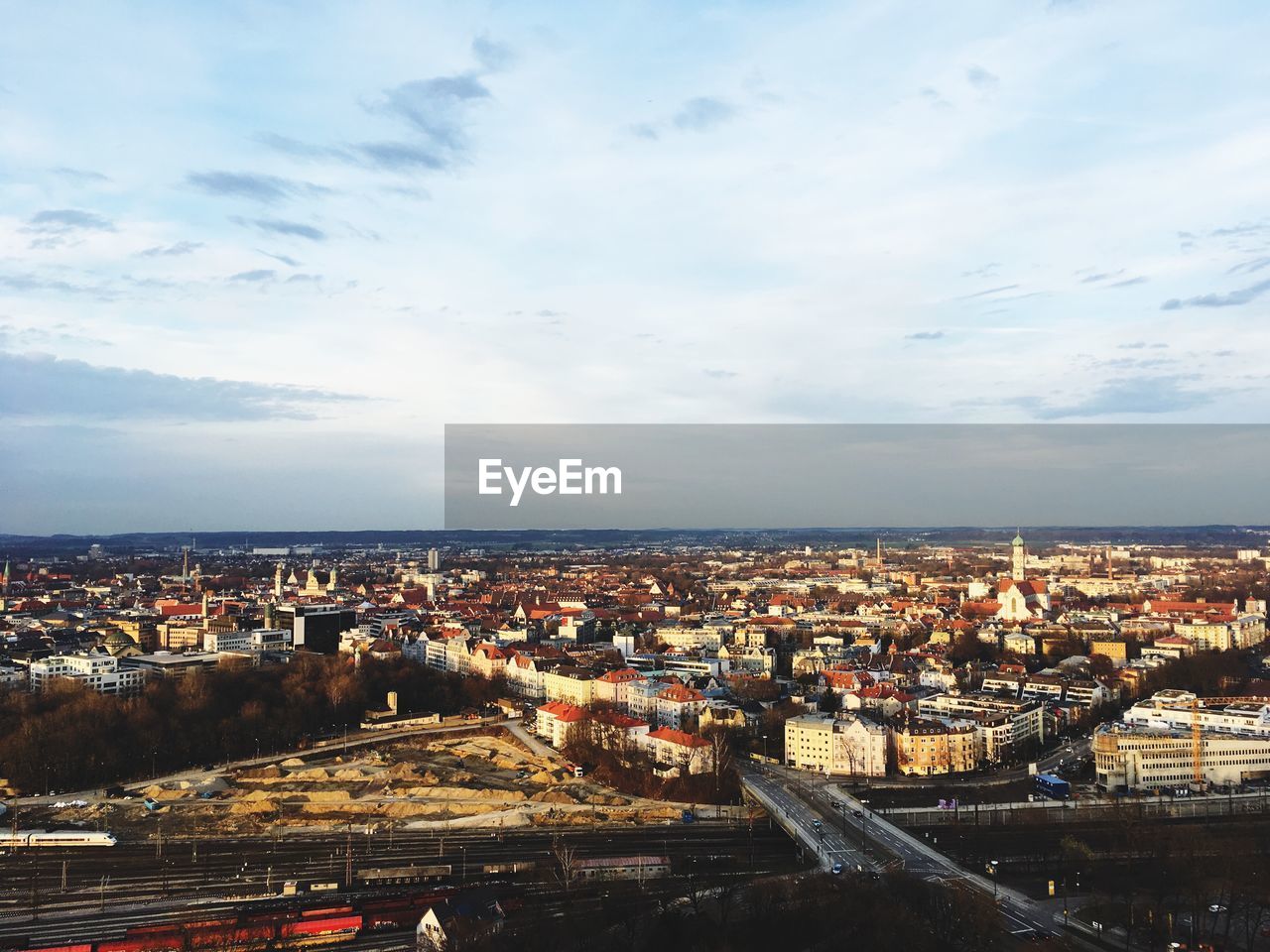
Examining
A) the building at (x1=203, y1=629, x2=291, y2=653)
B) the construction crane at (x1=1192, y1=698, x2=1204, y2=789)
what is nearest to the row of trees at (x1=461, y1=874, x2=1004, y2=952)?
the construction crane at (x1=1192, y1=698, x2=1204, y2=789)

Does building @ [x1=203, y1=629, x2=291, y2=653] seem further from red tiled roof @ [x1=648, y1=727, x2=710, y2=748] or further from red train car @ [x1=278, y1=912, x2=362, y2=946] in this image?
red train car @ [x1=278, y1=912, x2=362, y2=946]

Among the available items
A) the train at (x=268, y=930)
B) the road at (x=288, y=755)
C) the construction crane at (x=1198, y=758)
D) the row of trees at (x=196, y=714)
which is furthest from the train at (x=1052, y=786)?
the row of trees at (x=196, y=714)

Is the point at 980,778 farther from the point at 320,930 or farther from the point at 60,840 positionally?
the point at 60,840

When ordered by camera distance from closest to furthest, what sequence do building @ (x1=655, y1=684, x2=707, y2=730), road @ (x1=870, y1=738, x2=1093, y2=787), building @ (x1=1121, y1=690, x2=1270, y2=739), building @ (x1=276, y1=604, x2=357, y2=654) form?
road @ (x1=870, y1=738, x2=1093, y2=787) → building @ (x1=1121, y1=690, x2=1270, y2=739) → building @ (x1=655, y1=684, x2=707, y2=730) → building @ (x1=276, y1=604, x2=357, y2=654)

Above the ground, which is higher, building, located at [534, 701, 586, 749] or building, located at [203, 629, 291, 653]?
building, located at [203, 629, 291, 653]

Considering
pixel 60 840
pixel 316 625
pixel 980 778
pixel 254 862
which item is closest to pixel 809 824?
pixel 980 778

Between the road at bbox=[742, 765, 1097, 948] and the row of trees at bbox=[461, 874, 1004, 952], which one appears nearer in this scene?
the row of trees at bbox=[461, 874, 1004, 952]
